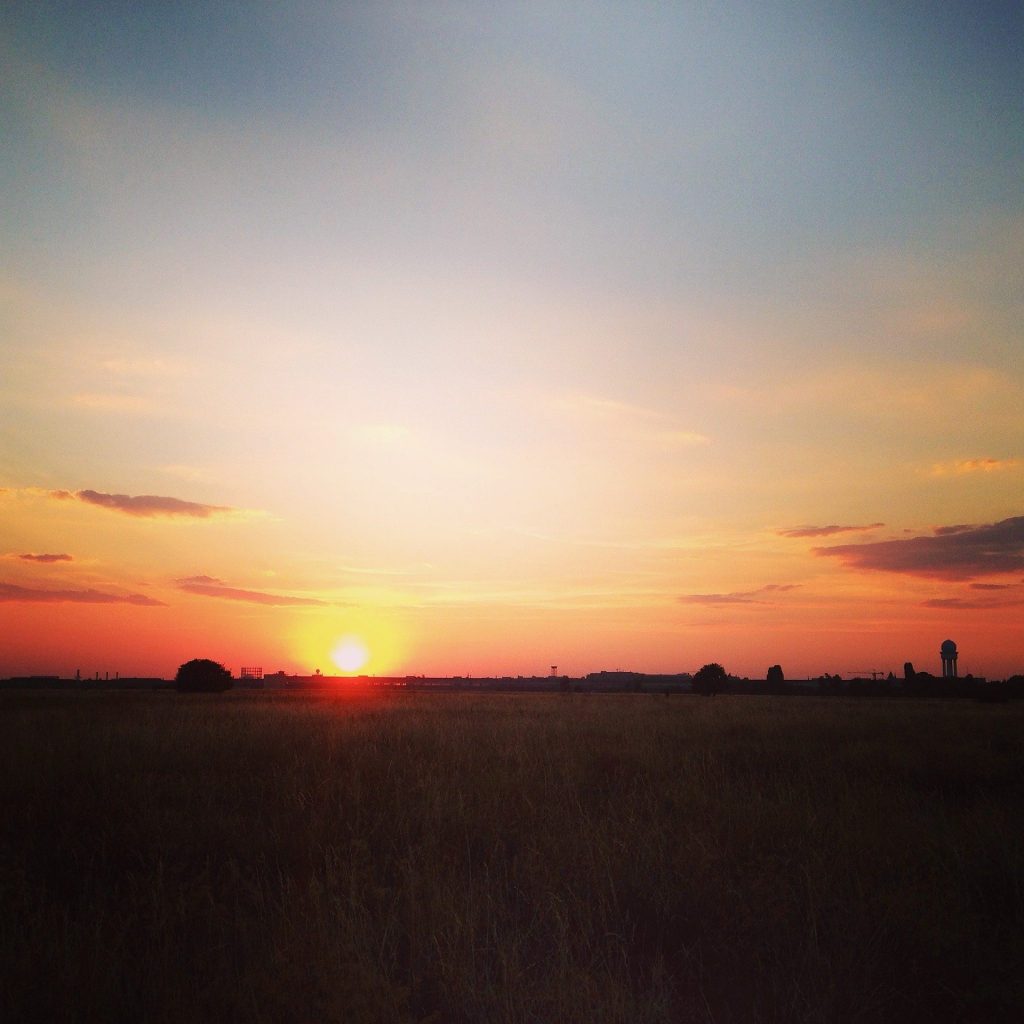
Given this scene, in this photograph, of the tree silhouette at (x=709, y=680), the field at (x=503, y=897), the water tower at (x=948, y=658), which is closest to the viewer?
the field at (x=503, y=897)

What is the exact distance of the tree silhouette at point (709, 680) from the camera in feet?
212

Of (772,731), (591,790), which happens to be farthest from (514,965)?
(772,731)

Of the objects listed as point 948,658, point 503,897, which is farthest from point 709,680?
point 503,897

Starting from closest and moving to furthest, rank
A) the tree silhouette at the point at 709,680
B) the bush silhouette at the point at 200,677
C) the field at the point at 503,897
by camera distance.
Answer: the field at the point at 503,897, the bush silhouette at the point at 200,677, the tree silhouette at the point at 709,680

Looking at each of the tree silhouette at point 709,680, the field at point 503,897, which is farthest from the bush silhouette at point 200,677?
the field at point 503,897

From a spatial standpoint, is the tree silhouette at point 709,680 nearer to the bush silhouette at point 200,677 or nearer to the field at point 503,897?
the bush silhouette at point 200,677

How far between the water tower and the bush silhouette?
A: 263ft

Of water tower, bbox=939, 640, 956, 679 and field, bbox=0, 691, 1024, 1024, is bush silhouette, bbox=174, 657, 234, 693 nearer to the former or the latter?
A: field, bbox=0, 691, 1024, 1024

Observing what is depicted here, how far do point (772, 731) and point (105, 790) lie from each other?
1465 cm

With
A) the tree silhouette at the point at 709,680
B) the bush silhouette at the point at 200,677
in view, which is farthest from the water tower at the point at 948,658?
the bush silhouette at the point at 200,677

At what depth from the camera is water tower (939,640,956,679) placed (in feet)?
288

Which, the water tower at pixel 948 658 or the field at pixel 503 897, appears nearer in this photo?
the field at pixel 503 897

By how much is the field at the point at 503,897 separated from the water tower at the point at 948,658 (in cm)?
9012

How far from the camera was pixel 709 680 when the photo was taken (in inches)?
2566
